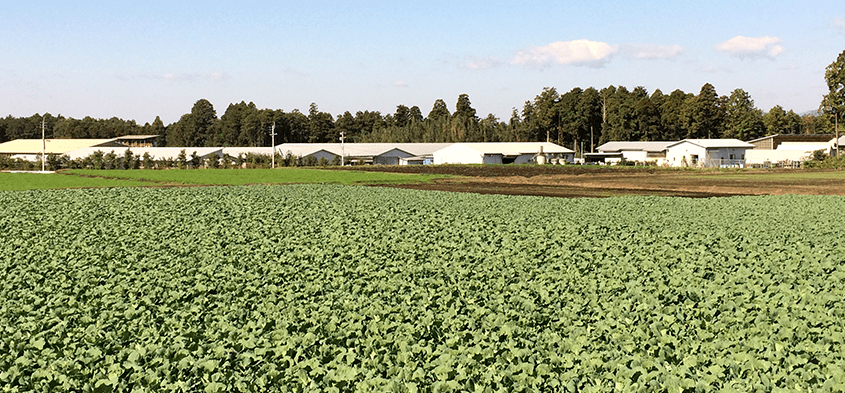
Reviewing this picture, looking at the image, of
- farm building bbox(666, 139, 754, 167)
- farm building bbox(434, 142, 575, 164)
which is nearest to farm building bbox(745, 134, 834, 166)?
farm building bbox(666, 139, 754, 167)

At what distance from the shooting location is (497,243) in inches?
782

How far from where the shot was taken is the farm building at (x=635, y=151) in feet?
452

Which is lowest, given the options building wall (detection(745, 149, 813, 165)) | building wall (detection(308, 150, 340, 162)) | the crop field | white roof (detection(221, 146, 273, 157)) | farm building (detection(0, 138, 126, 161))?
the crop field

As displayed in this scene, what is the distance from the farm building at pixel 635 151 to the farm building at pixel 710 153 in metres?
16.6

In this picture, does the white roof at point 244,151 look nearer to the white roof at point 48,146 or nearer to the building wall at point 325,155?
the building wall at point 325,155

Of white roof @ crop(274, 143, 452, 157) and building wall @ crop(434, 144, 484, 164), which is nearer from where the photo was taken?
building wall @ crop(434, 144, 484, 164)

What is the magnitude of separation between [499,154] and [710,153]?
36853 millimetres

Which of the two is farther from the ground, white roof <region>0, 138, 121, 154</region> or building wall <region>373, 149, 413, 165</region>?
white roof <region>0, 138, 121, 154</region>

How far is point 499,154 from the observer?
438ft

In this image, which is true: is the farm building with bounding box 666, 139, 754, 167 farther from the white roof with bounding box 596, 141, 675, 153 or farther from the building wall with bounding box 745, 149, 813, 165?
the white roof with bounding box 596, 141, 675, 153

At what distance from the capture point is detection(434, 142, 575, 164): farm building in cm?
13275

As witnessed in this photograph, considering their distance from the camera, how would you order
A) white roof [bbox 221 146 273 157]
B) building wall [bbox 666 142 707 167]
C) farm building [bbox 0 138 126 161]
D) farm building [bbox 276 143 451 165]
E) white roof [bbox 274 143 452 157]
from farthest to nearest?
farm building [bbox 0 138 126 161] < white roof [bbox 274 143 452 157] < farm building [bbox 276 143 451 165] < white roof [bbox 221 146 273 157] < building wall [bbox 666 142 707 167]

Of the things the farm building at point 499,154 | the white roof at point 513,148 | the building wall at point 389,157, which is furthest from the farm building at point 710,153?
the building wall at point 389,157

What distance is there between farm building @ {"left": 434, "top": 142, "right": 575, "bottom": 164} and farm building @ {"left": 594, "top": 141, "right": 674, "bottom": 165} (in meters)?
10.1
